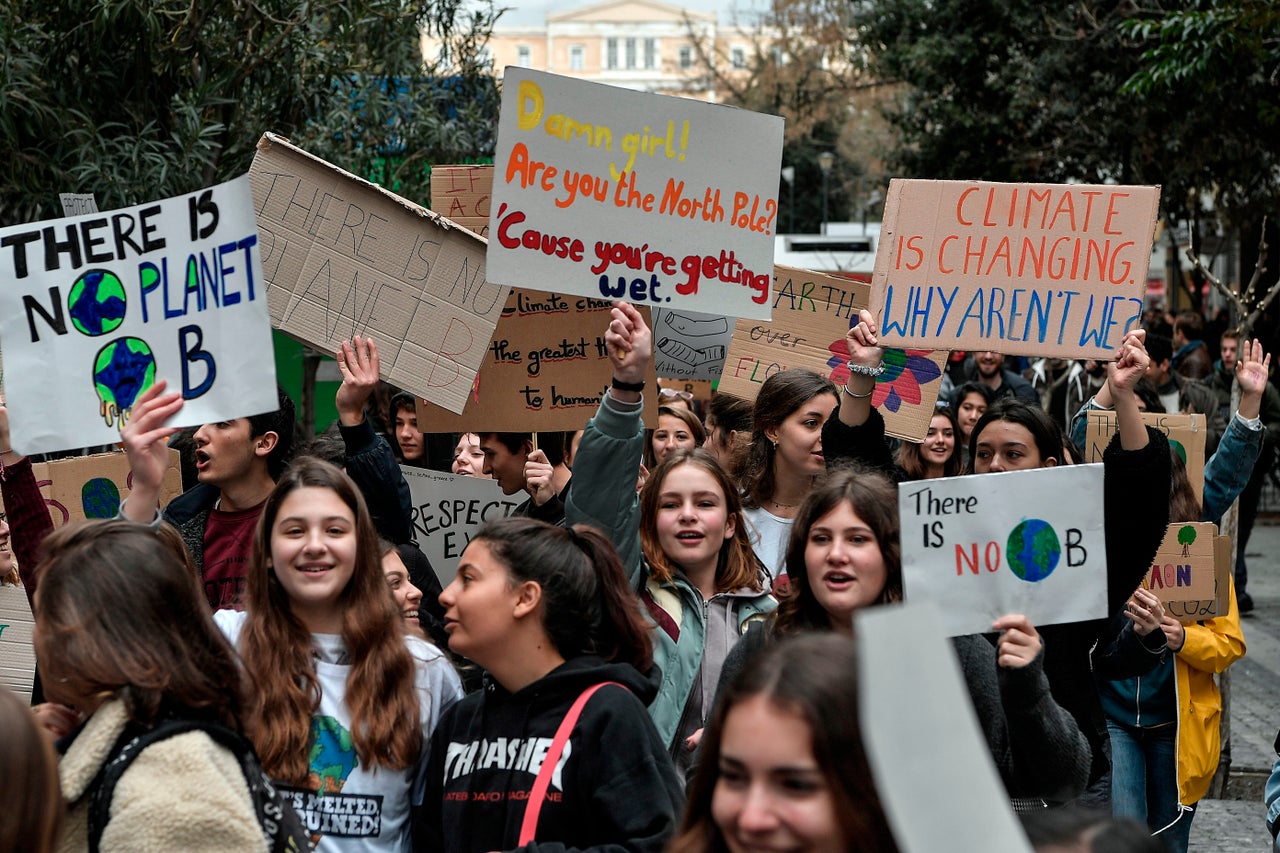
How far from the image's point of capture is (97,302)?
3.87 meters

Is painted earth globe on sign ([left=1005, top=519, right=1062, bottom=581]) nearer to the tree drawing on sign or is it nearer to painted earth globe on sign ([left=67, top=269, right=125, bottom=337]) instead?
the tree drawing on sign

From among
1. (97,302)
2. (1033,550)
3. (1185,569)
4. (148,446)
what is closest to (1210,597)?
(1185,569)

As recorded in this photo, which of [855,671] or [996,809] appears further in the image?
[855,671]

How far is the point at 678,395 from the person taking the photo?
7613 mm

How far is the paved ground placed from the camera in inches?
254

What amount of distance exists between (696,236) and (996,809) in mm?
3505

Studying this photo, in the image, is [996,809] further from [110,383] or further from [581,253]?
[581,253]

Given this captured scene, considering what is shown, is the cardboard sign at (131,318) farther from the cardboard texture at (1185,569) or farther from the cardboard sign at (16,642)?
the cardboard texture at (1185,569)

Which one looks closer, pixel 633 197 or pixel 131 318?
pixel 131 318

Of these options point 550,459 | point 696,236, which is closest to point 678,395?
point 550,459

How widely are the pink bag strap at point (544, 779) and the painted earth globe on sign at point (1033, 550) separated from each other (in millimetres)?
1077

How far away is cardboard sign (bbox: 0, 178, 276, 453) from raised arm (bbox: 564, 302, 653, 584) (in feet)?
2.67

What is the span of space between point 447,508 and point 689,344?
6.78 feet

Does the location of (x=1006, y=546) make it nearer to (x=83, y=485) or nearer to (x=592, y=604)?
(x=592, y=604)
